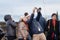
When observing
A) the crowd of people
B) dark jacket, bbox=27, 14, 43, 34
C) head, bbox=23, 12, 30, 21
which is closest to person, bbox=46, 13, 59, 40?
the crowd of people

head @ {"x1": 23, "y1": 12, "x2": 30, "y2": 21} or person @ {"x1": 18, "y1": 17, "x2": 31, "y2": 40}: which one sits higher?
head @ {"x1": 23, "y1": 12, "x2": 30, "y2": 21}

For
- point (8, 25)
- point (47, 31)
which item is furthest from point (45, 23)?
point (8, 25)

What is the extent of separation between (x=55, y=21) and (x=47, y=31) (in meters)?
0.58

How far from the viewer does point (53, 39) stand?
1892 centimetres

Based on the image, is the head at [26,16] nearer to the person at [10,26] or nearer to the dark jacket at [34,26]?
the dark jacket at [34,26]

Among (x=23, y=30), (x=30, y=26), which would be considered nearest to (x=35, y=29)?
(x=30, y=26)

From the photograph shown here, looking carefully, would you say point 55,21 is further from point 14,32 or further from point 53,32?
point 14,32

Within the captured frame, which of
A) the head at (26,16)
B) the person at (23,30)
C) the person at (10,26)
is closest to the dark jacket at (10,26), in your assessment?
the person at (10,26)

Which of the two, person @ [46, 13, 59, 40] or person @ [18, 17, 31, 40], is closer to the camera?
person @ [18, 17, 31, 40]

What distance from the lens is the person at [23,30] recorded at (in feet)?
60.3

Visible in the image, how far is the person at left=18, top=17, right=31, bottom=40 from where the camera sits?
18384 mm

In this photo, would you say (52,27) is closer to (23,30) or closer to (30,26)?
(30,26)

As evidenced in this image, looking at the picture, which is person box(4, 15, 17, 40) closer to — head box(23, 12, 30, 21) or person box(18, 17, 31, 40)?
person box(18, 17, 31, 40)

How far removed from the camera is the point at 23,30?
18.5 m
